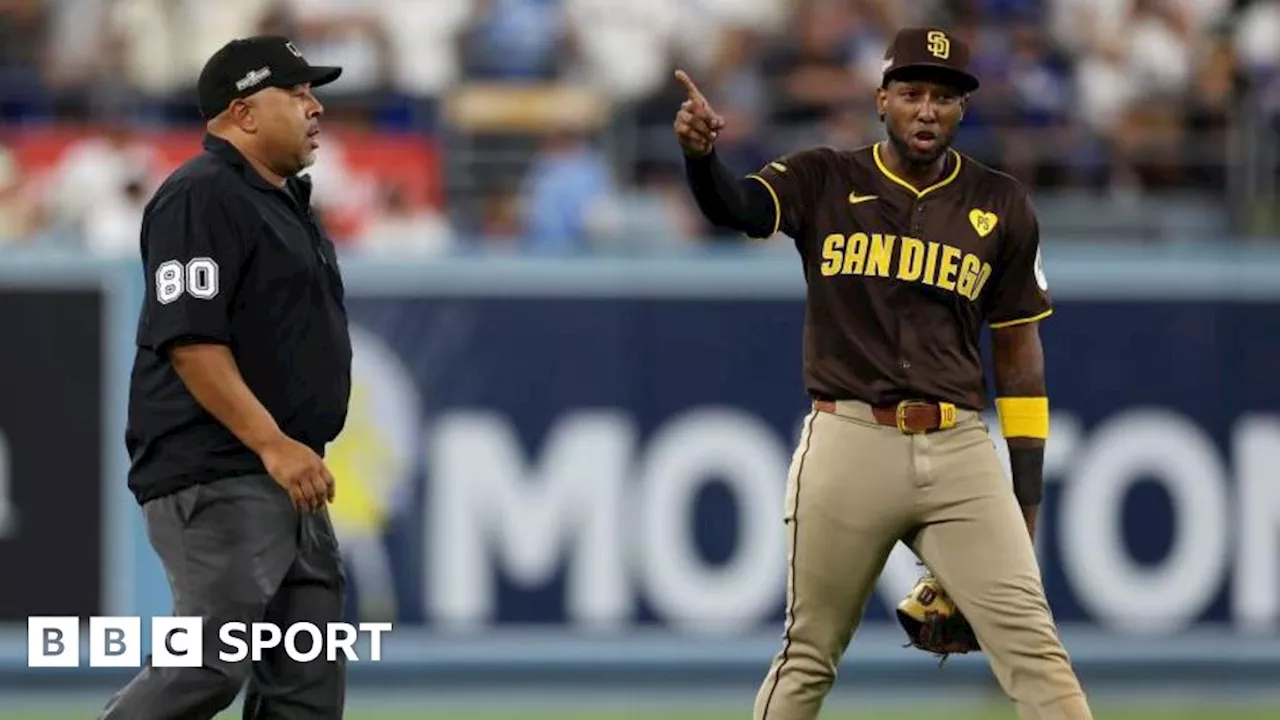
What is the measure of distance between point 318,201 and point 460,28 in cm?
183

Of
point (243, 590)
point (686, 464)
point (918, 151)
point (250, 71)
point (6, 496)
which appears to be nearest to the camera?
point (243, 590)

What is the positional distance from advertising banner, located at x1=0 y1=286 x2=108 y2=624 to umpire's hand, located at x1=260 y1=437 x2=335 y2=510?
231 inches

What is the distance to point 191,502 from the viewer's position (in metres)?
6.25

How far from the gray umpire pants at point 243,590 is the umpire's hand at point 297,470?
16cm

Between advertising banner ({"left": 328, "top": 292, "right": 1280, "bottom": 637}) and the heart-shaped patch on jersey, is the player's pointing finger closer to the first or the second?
the heart-shaped patch on jersey

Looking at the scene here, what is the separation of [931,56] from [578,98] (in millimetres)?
6996

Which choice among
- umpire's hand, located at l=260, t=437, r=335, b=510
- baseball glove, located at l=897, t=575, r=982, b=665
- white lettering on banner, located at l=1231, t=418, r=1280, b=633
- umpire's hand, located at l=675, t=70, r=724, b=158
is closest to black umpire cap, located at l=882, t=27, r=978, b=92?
umpire's hand, located at l=675, t=70, r=724, b=158

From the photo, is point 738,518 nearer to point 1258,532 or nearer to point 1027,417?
point 1258,532

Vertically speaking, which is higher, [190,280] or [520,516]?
[190,280]

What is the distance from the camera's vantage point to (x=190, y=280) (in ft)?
20.1

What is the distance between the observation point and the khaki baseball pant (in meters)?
6.68

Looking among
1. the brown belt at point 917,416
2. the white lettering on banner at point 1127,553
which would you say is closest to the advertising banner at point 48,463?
the white lettering on banner at point 1127,553

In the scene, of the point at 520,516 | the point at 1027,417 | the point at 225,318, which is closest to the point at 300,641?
the point at 225,318

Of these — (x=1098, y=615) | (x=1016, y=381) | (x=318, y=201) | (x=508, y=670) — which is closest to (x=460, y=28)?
(x=318, y=201)
